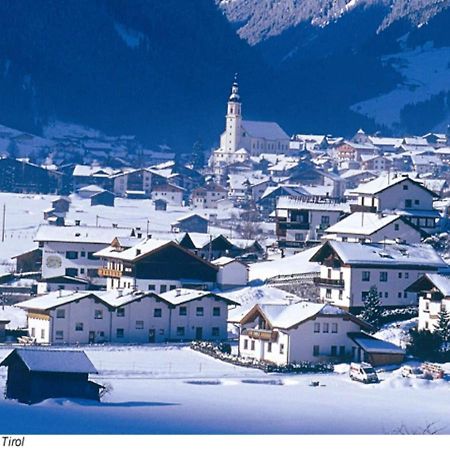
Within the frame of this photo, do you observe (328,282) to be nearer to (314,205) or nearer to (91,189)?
(314,205)

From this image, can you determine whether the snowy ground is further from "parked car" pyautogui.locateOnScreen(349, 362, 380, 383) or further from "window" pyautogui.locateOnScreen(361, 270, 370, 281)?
"window" pyautogui.locateOnScreen(361, 270, 370, 281)

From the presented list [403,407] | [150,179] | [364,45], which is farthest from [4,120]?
[403,407]

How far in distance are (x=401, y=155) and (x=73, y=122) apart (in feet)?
61.9

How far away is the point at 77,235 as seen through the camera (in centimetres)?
3362

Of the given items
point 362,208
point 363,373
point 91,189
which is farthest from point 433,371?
point 91,189

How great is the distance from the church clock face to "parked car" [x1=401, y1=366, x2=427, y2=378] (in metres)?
11.0

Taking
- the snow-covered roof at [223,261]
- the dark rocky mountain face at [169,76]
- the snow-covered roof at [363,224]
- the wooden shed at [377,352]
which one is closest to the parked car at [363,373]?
the wooden shed at [377,352]

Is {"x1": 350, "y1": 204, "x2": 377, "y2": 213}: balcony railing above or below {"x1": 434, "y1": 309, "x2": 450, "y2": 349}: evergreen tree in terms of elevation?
above

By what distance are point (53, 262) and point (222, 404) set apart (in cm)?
1446

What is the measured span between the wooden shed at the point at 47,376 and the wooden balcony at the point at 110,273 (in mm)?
10858

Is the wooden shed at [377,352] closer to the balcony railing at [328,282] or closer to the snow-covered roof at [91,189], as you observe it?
the balcony railing at [328,282]

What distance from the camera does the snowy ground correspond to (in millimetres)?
17250

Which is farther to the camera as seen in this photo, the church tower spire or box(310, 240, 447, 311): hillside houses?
the church tower spire

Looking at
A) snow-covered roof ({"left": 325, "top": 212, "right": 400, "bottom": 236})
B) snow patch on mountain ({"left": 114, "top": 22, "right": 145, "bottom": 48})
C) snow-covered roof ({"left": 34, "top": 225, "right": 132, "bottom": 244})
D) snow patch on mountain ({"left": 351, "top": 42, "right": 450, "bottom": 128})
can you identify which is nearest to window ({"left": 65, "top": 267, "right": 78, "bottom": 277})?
snow-covered roof ({"left": 34, "top": 225, "right": 132, "bottom": 244})
